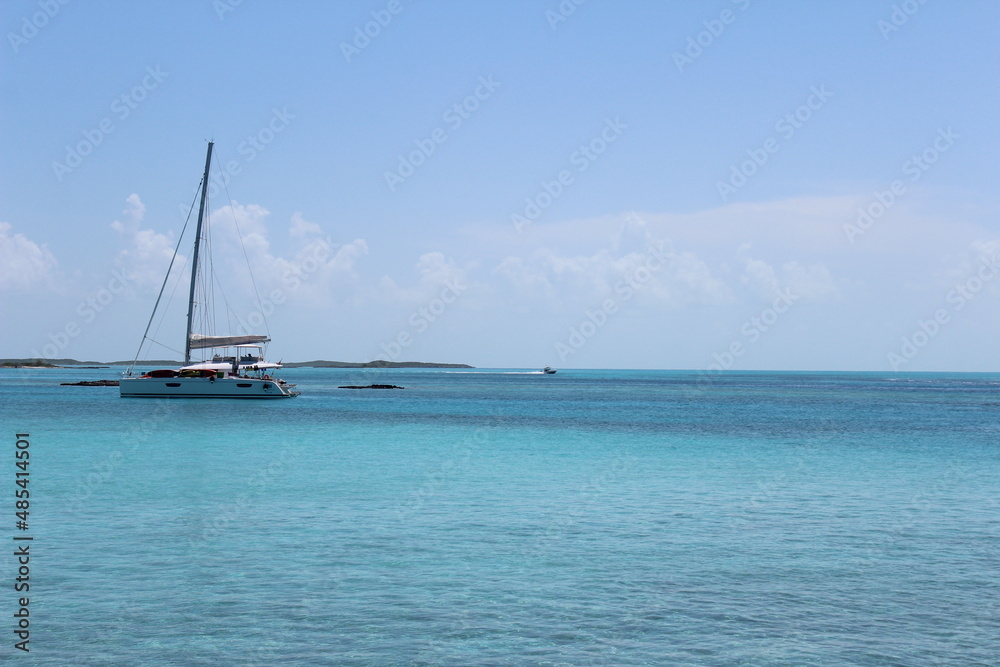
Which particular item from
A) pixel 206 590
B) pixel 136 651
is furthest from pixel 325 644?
pixel 206 590

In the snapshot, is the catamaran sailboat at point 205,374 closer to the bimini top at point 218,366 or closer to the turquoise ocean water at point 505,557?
the bimini top at point 218,366

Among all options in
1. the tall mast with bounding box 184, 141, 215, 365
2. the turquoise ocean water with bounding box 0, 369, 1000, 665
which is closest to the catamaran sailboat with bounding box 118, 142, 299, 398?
the tall mast with bounding box 184, 141, 215, 365

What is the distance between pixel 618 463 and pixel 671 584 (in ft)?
64.2

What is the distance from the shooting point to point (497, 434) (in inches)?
1976

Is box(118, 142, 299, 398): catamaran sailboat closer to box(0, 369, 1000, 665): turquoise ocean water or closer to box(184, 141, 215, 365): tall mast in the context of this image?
box(184, 141, 215, 365): tall mast

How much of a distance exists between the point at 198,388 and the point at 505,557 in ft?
226

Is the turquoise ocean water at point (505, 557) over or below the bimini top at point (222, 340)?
below

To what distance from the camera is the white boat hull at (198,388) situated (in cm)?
8031

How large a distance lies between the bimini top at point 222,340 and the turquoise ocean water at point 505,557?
138 feet

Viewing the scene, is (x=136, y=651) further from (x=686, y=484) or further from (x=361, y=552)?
(x=686, y=484)

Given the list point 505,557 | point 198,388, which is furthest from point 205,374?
point 505,557

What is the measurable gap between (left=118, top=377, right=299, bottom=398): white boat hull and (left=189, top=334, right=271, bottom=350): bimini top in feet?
10.9

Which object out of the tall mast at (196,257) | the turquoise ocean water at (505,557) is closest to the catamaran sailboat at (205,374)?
the tall mast at (196,257)

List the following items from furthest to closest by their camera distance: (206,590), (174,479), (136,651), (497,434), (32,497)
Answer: (497,434), (174,479), (32,497), (206,590), (136,651)
